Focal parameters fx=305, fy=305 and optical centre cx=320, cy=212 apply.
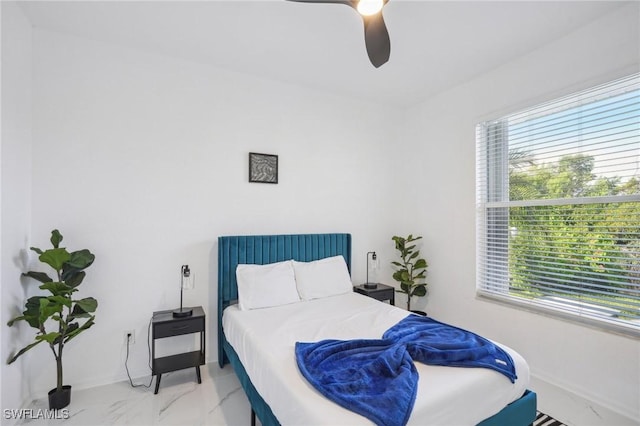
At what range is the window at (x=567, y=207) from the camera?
2.29m

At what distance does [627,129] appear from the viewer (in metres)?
2.29

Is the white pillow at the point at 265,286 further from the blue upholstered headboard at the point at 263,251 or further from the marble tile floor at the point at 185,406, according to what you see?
the marble tile floor at the point at 185,406

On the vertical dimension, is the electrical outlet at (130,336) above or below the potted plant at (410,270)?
below

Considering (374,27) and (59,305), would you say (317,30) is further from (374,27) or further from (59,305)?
(59,305)

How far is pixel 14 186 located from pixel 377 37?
2691 millimetres

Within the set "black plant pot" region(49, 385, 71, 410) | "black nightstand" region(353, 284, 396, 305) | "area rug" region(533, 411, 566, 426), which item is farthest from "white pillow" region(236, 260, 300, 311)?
"area rug" region(533, 411, 566, 426)

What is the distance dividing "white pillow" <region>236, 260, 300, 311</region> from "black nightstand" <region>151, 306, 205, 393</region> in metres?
0.39

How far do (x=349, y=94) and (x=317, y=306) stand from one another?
8.44 feet

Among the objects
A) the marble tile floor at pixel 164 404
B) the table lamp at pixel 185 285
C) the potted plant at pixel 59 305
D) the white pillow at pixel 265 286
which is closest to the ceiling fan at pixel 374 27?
the white pillow at pixel 265 286

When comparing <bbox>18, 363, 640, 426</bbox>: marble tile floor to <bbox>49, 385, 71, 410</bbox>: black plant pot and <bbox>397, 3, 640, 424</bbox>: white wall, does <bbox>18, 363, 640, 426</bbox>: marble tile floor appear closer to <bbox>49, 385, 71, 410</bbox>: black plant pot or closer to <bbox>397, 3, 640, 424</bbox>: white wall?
<bbox>49, 385, 71, 410</bbox>: black plant pot

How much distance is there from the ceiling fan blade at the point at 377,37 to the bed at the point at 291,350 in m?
1.89

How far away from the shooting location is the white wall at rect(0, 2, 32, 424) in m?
2.03

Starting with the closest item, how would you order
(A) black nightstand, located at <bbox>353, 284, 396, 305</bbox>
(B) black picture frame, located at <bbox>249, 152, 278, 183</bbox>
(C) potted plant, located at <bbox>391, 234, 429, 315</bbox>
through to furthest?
(B) black picture frame, located at <bbox>249, 152, 278, 183</bbox>
(A) black nightstand, located at <bbox>353, 284, 396, 305</bbox>
(C) potted plant, located at <bbox>391, 234, 429, 315</bbox>

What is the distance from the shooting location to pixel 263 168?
3.30m
